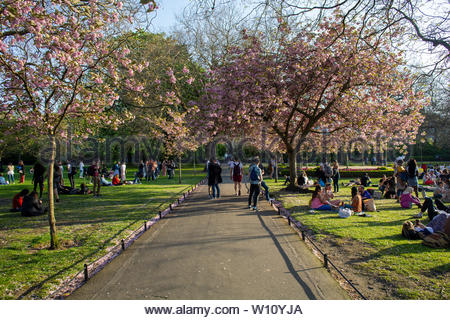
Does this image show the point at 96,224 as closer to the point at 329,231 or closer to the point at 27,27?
the point at 27,27

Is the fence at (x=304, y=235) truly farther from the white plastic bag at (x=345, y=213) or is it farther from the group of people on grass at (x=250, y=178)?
the white plastic bag at (x=345, y=213)

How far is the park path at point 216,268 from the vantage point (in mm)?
4312

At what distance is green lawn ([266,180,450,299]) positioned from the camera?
4520 millimetres

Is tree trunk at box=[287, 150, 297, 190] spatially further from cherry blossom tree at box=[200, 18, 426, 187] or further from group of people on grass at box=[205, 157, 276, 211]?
group of people on grass at box=[205, 157, 276, 211]

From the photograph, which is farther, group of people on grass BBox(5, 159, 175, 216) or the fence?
group of people on grass BBox(5, 159, 175, 216)

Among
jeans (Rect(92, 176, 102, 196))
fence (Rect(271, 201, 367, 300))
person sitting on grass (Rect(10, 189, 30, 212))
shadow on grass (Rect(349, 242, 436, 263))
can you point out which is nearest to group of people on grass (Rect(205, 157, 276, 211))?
fence (Rect(271, 201, 367, 300))

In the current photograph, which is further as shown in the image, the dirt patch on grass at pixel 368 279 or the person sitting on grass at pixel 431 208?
the person sitting on grass at pixel 431 208

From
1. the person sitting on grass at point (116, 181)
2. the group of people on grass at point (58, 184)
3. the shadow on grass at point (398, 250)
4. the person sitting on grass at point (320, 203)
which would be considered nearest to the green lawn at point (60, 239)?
the group of people on grass at point (58, 184)

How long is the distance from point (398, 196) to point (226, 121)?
28.1ft

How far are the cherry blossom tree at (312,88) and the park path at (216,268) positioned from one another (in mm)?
7840

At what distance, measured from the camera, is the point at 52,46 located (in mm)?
6805

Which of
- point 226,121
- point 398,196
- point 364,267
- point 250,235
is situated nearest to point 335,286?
point 364,267

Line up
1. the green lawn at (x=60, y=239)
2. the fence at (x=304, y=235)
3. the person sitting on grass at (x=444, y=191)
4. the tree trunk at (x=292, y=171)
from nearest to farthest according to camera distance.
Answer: the fence at (x=304, y=235)
the green lawn at (x=60, y=239)
the person sitting on grass at (x=444, y=191)
the tree trunk at (x=292, y=171)

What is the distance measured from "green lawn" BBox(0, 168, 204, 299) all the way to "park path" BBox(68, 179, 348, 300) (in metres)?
0.75
